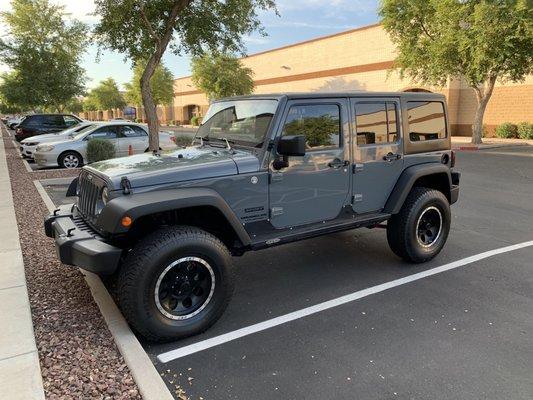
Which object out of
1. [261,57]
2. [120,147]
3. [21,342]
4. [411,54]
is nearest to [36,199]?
[120,147]

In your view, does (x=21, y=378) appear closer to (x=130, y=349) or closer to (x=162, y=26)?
(x=130, y=349)

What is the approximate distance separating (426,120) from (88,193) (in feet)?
12.9

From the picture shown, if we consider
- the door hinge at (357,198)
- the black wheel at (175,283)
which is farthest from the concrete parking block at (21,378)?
the door hinge at (357,198)

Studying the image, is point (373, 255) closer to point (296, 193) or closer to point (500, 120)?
→ point (296, 193)

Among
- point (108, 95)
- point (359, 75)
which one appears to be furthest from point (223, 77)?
point (108, 95)

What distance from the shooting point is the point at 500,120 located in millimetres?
27203

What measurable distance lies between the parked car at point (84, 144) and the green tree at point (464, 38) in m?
14.1

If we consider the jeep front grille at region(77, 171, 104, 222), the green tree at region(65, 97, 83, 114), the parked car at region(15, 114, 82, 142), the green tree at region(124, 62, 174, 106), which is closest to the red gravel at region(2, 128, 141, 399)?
the jeep front grille at region(77, 171, 104, 222)

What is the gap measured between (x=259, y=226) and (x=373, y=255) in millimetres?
2181

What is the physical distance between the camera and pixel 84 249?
11.1 feet

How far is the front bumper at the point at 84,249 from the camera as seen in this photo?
10.8ft

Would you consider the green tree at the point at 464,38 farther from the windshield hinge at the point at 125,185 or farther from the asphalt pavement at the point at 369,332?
the windshield hinge at the point at 125,185

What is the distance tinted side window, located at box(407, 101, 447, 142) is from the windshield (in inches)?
73.6

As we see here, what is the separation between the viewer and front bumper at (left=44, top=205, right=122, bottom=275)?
330cm
